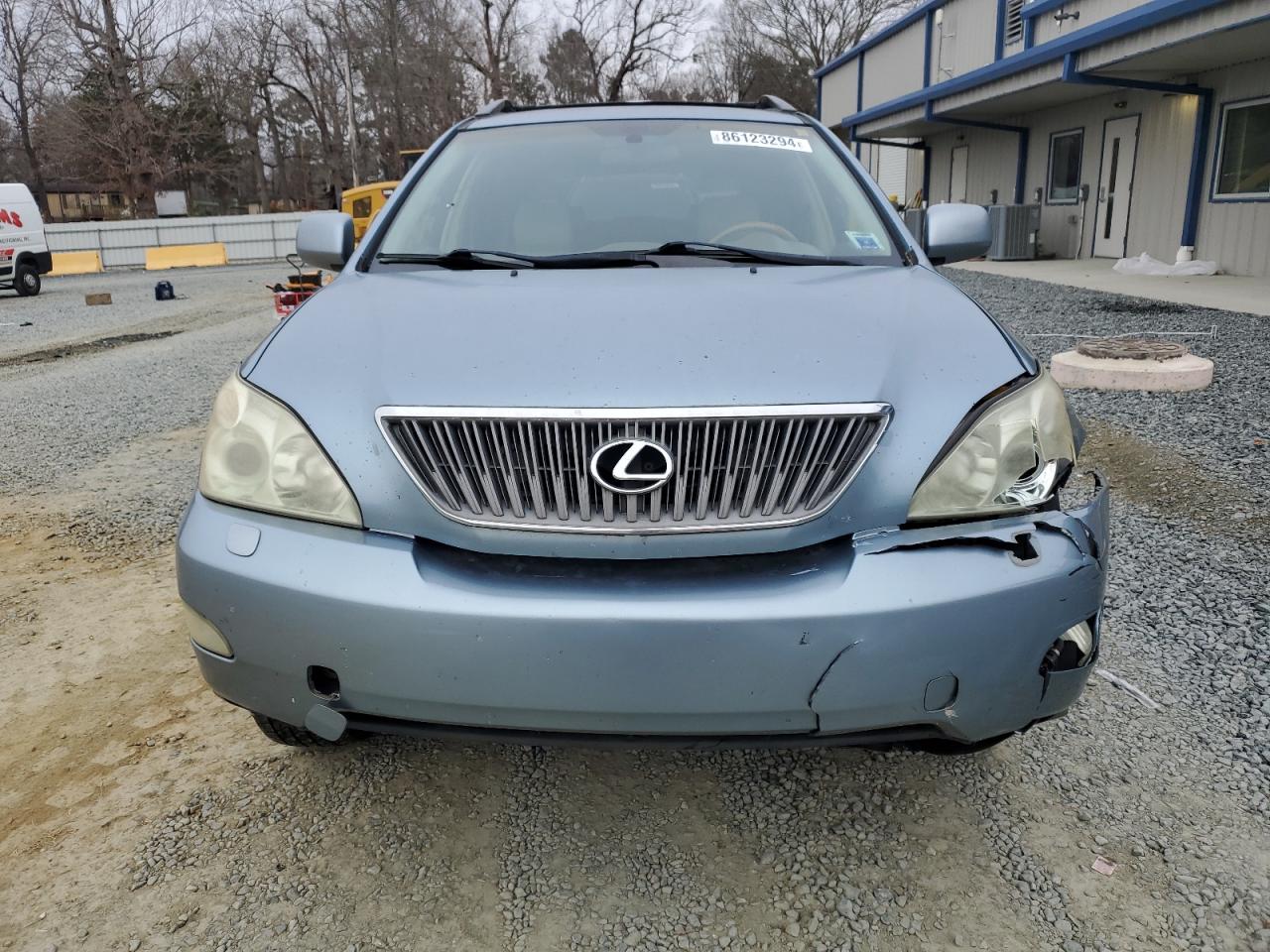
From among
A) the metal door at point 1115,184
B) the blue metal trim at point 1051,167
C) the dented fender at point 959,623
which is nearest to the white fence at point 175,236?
the blue metal trim at point 1051,167

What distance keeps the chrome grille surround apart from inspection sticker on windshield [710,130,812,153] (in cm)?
164

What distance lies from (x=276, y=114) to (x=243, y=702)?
54645mm

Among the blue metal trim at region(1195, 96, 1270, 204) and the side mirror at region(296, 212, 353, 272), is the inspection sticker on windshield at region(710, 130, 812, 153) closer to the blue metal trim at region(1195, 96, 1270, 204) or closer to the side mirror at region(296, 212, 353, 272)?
the side mirror at region(296, 212, 353, 272)

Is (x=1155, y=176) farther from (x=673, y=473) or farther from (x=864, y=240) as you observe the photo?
(x=673, y=473)

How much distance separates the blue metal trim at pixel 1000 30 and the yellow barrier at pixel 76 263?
25874 mm

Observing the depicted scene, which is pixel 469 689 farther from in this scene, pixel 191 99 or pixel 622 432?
pixel 191 99

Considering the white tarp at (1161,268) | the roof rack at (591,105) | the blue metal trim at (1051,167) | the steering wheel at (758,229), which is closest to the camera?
the steering wheel at (758,229)

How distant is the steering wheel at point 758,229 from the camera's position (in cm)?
269

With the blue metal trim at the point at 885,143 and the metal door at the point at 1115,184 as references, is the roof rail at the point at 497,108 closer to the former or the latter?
the metal door at the point at 1115,184

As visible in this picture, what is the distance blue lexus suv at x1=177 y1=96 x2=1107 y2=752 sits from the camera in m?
1.53

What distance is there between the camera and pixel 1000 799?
2.05 metres

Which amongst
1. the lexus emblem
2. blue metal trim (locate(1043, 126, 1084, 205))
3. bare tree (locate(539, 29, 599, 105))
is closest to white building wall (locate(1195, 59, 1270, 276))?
blue metal trim (locate(1043, 126, 1084, 205))

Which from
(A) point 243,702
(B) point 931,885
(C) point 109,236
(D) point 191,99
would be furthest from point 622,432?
(D) point 191,99

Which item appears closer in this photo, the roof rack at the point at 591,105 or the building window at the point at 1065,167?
the roof rack at the point at 591,105
